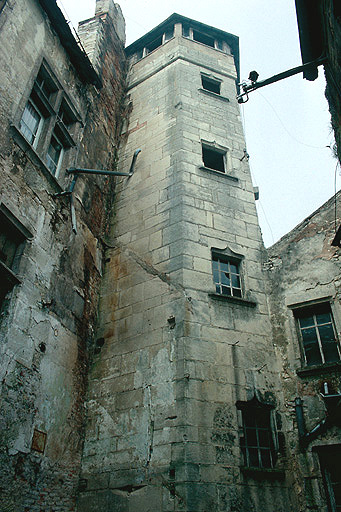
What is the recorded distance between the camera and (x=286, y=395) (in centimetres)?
799

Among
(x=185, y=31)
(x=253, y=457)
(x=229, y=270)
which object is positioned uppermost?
(x=185, y=31)

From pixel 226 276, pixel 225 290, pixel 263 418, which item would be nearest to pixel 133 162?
pixel 226 276

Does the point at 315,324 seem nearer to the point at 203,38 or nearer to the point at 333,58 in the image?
the point at 333,58

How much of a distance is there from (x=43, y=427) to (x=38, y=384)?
69 centimetres

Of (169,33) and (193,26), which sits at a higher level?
(193,26)

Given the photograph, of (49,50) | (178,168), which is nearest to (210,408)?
(178,168)

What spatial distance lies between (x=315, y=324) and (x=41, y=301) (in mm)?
5396

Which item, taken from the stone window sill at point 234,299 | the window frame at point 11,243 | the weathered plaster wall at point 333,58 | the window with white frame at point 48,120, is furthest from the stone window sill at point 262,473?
the window with white frame at point 48,120

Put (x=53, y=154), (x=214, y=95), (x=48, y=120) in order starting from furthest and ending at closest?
(x=214, y=95) < (x=53, y=154) < (x=48, y=120)

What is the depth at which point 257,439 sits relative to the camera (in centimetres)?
746

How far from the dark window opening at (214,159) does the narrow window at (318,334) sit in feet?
15.4

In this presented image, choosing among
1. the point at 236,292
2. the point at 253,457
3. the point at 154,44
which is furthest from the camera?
the point at 154,44

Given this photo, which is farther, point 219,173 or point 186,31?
point 186,31

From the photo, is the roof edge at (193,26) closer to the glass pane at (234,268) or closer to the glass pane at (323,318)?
the glass pane at (234,268)
